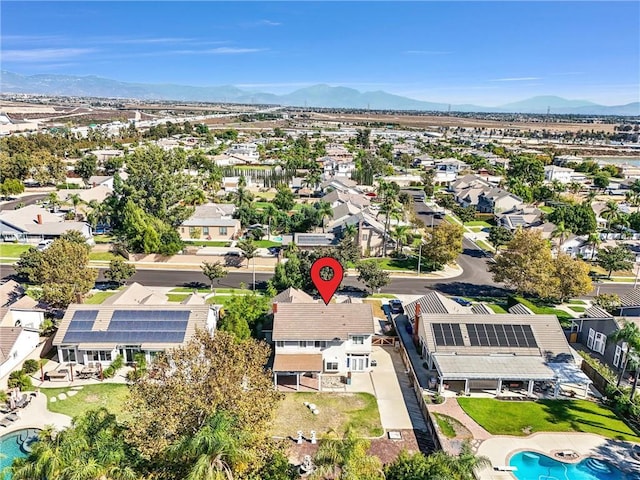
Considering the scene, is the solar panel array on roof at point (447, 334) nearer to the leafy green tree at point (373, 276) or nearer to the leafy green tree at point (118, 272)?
the leafy green tree at point (373, 276)

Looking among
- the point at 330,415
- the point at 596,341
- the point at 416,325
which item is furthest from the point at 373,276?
the point at 596,341

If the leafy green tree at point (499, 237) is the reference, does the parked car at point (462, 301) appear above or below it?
below

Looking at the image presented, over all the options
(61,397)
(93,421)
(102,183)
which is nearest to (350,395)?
(93,421)

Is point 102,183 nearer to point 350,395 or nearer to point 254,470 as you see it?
point 350,395

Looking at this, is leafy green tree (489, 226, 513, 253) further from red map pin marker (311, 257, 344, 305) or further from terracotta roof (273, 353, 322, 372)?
terracotta roof (273, 353, 322, 372)

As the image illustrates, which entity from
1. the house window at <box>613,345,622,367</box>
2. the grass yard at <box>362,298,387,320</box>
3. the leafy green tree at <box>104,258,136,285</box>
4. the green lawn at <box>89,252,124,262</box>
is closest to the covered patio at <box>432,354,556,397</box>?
the house window at <box>613,345,622,367</box>

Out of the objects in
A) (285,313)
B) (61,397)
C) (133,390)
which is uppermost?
(133,390)

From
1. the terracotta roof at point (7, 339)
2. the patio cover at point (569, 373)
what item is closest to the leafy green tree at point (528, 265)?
the patio cover at point (569, 373)
